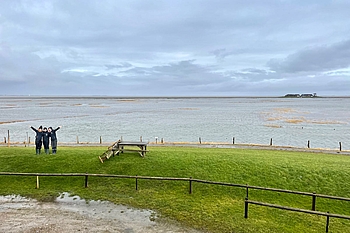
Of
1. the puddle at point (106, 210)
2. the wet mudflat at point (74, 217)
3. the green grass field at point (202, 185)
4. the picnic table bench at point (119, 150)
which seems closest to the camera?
the wet mudflat at point (74, 217)

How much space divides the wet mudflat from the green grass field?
0.66 meters

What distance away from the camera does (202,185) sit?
15.2m

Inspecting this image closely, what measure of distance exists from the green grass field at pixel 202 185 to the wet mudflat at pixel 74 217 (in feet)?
2.17

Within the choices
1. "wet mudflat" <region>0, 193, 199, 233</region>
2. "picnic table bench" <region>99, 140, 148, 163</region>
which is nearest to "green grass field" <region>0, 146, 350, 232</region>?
"picnic table bench" <region>99, 140, 148, 163</region>

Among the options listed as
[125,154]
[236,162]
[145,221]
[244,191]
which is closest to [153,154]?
[125,154]

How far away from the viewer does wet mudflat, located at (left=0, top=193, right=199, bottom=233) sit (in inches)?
409

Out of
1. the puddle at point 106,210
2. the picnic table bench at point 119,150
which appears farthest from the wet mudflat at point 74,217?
the picnic table bench at point 119,150

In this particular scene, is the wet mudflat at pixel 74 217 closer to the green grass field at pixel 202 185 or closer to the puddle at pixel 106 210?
the puddle at pixel 106 210

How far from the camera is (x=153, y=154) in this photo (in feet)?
65.5

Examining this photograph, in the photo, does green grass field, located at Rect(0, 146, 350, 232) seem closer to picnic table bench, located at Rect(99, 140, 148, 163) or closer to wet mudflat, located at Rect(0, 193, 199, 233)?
picnic table bench, located at Rect(99, 140, 148, 163)

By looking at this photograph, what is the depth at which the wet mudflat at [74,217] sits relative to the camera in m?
10.4

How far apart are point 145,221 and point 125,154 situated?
29.6 ft

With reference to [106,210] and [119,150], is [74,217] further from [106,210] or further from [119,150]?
[119,150]

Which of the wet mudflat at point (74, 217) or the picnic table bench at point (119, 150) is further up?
the picnic table bench at point (119, 150)
